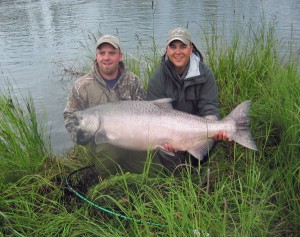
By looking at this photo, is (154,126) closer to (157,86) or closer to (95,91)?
(157,86)

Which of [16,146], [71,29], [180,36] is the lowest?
[16,146]

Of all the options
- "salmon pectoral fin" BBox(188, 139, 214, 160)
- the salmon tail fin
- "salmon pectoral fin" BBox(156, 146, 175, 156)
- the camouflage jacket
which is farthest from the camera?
the camouflage jacket

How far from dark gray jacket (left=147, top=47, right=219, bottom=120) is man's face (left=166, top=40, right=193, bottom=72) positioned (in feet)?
0.32

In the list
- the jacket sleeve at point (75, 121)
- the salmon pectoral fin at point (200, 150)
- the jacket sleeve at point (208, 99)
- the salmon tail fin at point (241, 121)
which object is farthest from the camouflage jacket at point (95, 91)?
the salmon tail fin at point (241, 121)

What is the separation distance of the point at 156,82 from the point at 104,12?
16.2 metres

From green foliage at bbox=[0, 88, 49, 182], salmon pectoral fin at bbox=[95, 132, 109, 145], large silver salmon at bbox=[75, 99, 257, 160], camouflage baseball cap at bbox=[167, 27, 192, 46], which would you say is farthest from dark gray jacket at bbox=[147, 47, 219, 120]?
green foliage at bbox=[0, 88, 49, 182]

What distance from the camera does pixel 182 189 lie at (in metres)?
2.73

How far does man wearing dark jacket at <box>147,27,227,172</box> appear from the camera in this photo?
151 inches

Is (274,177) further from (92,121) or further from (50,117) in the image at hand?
(50,117)

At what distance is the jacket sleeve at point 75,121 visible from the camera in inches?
146

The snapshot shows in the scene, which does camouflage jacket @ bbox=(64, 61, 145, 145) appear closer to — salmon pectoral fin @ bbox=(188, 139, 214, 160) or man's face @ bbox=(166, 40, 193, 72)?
man's face @ bbox=(166, 40, 193, 72)

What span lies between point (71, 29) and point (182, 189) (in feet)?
44.5

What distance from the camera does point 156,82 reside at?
4.04 meters

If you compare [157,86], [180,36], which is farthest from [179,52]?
[157,86]
